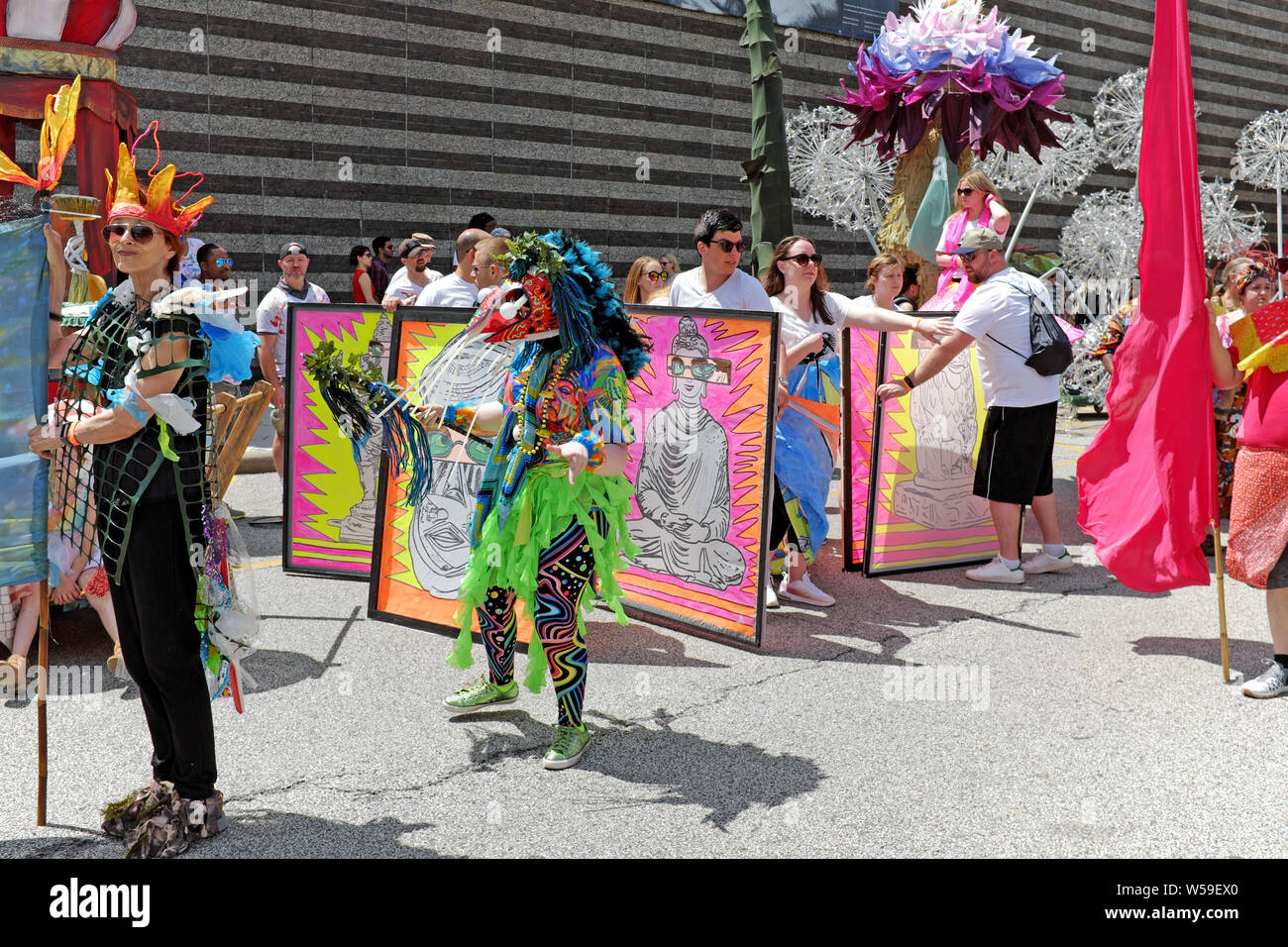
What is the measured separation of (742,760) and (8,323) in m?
2.76

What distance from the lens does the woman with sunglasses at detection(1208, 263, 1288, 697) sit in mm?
4543

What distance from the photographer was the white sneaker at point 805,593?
6.11 m

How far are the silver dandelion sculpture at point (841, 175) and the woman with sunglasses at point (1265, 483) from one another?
23.8ft

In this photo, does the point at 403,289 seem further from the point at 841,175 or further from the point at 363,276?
the point at 841,175

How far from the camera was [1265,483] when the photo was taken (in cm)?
460

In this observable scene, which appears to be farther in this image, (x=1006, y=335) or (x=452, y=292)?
(x=452, y=292)

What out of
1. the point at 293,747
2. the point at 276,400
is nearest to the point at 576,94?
the point at 276,400

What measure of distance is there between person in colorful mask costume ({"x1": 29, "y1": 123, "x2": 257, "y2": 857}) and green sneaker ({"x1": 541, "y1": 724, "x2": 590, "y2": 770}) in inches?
43.5

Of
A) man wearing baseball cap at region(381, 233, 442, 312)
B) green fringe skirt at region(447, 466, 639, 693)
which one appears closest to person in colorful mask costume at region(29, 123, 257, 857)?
green fringe skirt at region(447, 466, 639, 693)

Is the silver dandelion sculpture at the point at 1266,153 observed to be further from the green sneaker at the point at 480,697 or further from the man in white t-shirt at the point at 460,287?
the green sneaker at the point at 480,697

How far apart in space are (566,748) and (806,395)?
2701 millimetres

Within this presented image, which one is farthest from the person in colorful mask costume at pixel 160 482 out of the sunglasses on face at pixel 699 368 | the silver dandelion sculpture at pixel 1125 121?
the silver dandelion sculpture at pixel 1125 121

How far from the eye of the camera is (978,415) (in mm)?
6762

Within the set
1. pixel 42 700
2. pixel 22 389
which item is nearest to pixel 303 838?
pixel 42 700
